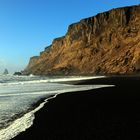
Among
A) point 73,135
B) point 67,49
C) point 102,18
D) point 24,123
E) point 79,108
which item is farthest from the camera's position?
point 67,49

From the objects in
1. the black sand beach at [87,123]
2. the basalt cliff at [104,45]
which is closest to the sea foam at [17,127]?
the black sand beach at [87,123]

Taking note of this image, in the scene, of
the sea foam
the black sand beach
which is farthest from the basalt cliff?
the sea foam

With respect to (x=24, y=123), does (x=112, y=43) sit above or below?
above

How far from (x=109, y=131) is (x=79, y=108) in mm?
6618

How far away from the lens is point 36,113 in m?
18.1

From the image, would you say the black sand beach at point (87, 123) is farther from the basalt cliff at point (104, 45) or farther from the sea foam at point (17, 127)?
the basalt cliff at point (104, 45)

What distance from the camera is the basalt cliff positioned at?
306 ft

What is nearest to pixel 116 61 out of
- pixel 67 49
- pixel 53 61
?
pixel 67 49

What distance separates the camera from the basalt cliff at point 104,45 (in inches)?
3669

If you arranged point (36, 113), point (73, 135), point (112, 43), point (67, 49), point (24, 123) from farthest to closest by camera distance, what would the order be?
point (67, 49), point (112, 43), point (36, 113), point (24, 123), point (73, 135)

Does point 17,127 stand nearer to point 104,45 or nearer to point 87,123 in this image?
point 87,123

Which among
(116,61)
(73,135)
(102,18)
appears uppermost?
(102,18)

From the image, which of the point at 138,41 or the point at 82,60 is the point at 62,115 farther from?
the point at 82,60

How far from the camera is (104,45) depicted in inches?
4368
